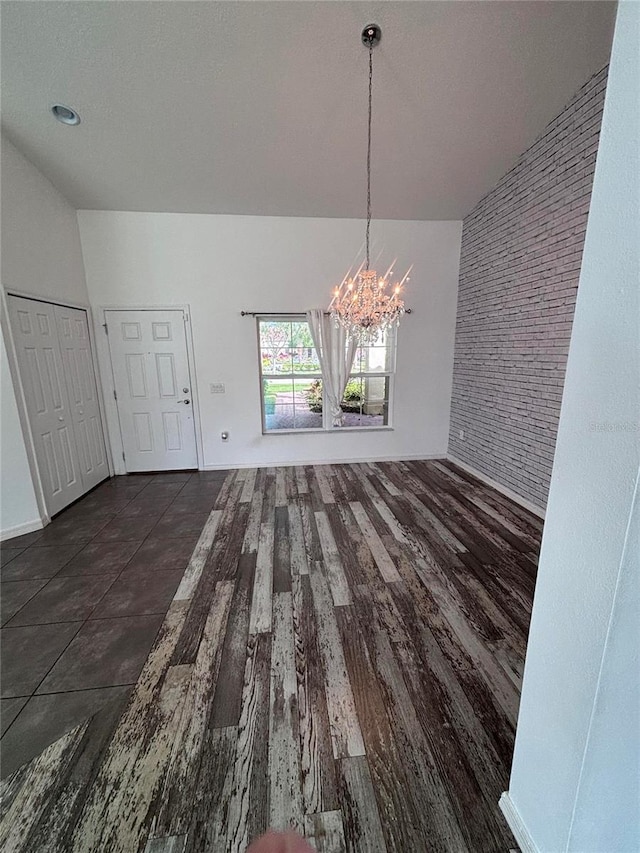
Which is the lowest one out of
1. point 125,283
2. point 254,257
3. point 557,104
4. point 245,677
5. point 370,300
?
point 245,677

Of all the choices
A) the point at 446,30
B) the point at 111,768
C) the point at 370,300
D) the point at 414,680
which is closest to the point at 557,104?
the point at 446,30

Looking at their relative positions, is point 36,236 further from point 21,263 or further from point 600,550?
point 600,550

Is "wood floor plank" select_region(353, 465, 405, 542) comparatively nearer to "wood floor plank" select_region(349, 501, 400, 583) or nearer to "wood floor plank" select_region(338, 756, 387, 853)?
"wood floor plank" select_region(349, 501, 400, 583)

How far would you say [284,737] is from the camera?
3.97ft

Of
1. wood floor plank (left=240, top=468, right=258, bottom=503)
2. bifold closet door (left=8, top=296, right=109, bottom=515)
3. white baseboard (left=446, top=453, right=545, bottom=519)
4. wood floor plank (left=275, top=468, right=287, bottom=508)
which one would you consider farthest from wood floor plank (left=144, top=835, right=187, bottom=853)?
white baseboard (left=446, top=453, right=545, bottom=519)

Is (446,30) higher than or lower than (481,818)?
higher

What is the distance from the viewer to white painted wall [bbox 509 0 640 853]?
1.96ft

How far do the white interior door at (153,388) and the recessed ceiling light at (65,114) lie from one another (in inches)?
64.3

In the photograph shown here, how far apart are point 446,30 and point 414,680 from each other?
3651mm

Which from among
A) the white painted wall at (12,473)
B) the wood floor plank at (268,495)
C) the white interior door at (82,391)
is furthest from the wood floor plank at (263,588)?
the white interior door at (82,391)

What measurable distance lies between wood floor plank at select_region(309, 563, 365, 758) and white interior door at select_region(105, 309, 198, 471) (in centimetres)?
292

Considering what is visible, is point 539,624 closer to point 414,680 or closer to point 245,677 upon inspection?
point 414,680

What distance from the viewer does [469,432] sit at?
3.99 meters

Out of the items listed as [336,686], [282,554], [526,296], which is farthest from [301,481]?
[526,296]
